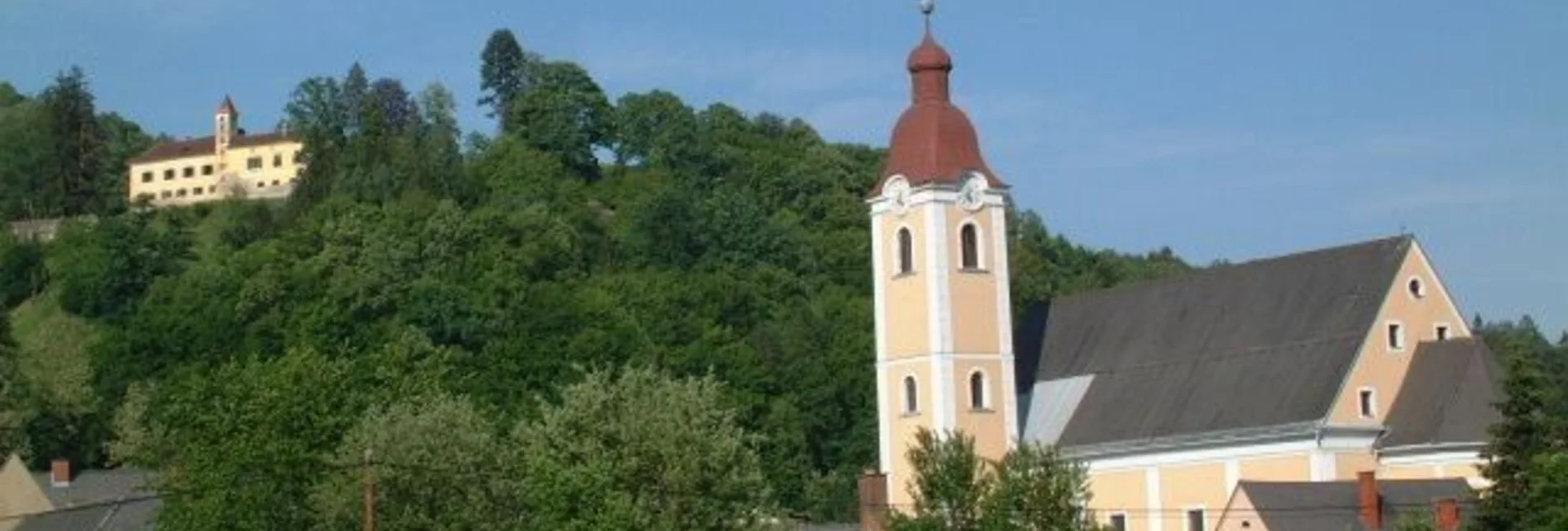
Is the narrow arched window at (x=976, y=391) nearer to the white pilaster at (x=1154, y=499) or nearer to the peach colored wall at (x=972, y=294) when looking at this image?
the peach colored wall at (x=972, y=294)

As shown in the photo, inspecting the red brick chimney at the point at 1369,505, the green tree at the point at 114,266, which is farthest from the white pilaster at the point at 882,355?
the green tree at the point at 114,266

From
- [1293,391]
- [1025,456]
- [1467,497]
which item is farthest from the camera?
[1293,391]

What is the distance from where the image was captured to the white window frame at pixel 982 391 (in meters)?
69.0

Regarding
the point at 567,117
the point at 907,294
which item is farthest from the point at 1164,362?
the point at 567,117

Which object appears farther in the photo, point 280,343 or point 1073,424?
point 280,343

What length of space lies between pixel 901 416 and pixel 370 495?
2637 cm

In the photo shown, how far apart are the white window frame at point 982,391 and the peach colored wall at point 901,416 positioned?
110cm

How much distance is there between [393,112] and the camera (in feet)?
507

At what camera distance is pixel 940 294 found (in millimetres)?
68562

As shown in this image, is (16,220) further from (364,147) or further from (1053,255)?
(1053,255)

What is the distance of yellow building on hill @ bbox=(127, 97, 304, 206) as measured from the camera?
166750 mm

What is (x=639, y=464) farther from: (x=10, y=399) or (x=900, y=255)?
(x=10, y=399)

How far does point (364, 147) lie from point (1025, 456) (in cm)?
9848

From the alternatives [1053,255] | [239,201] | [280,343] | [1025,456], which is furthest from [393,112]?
[1025,456]
